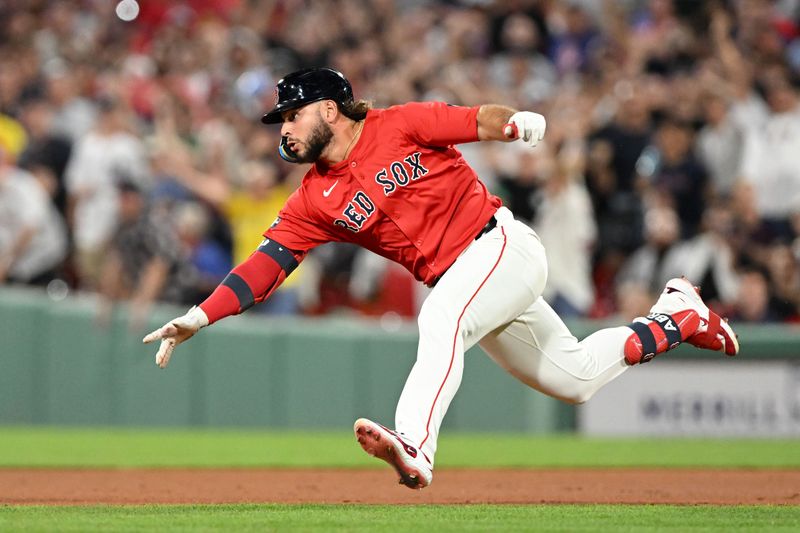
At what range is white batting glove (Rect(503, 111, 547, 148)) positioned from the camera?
546cm

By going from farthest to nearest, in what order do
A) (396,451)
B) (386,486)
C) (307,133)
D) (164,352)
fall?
1. (386,486)
2. (307,133)
3. (164,352)
4. (396,451)

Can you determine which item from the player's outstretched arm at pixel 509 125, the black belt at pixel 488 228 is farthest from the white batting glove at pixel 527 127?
the black belt at pixel 488 228

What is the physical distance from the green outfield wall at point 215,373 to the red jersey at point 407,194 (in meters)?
5.90

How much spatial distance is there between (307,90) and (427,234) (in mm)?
856

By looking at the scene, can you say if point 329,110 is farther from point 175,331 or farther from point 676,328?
point 676,328

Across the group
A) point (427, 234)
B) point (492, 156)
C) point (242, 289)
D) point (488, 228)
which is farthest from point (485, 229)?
point (492, 156)

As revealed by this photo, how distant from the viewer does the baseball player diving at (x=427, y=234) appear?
5715 mm

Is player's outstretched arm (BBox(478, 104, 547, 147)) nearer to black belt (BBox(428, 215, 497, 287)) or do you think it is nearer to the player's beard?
black belt (BBox(428, 215, 497, 287))

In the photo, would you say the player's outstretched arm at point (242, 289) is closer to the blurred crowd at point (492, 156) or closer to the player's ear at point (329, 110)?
the player's ear at point (329, 110)

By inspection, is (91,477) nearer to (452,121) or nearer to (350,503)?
(350,503)

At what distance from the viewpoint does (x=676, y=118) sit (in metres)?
12.0

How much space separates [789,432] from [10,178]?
23.9 feet

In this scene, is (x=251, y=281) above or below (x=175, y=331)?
above

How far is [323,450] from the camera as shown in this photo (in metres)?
10.2
